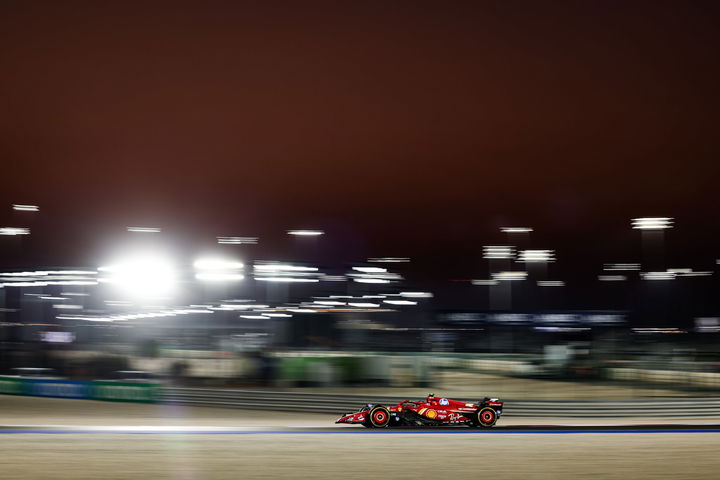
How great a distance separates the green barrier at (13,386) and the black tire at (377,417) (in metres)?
17.1

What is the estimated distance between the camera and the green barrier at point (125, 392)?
27.0 metres

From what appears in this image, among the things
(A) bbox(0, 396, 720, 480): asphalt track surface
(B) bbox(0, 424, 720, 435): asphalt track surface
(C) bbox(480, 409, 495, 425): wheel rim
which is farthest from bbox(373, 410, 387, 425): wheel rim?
(C) bbox(480, 409, 495, 425): wheel rim

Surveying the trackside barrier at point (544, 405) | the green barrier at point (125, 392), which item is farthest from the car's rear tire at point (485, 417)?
the green barrier at point (125, 392)

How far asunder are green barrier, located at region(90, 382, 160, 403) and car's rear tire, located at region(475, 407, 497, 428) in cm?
1251

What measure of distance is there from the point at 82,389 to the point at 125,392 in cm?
212

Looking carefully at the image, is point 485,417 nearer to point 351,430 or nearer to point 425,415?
point 425,415

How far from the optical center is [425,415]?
59.9 ft

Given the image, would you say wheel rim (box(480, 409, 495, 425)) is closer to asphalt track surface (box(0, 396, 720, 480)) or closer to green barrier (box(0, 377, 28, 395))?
asphalt track surface (box(0, 396, 720, 480))

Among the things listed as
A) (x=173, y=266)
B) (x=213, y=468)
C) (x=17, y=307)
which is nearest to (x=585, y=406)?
(x=213, y=468)

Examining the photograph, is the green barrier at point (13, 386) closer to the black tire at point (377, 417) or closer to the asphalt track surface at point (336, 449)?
the asphalt track surface at point (336, 449)

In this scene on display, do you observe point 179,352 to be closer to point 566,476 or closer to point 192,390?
point 192,390

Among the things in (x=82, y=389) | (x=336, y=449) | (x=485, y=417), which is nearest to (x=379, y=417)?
(x=485, y=417)

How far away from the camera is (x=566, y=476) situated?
1293 cm

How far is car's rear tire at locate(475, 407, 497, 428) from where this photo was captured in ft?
60.9
